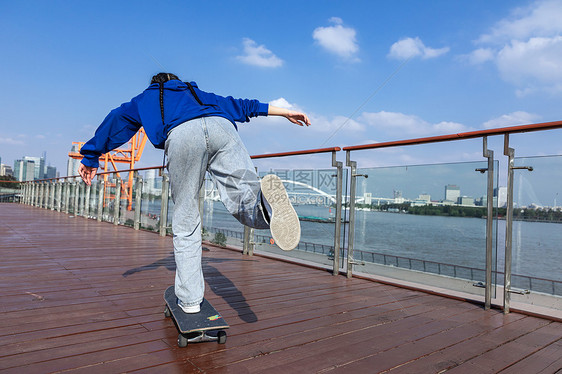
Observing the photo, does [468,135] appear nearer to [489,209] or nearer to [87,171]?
[489,209]

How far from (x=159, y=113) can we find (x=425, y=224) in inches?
86.5

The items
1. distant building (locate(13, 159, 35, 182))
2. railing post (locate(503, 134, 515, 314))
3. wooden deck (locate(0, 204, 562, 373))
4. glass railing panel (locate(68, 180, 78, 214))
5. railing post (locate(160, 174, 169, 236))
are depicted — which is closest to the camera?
wooden deck (locate(0, 204, 562, 373))

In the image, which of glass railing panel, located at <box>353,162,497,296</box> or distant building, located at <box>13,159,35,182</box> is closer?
glass railing panel, located at <box>353,162,497,296</box>

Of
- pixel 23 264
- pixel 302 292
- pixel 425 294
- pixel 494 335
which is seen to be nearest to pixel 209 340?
pixel 302 292

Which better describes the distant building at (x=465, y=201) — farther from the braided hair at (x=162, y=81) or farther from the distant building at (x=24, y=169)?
the distant building at (x=24, y=169)

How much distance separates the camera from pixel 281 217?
1434mm

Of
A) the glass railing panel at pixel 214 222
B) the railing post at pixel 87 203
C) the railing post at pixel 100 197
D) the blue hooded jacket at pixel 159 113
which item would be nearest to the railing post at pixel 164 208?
the glass railing panel at pixel 214 222

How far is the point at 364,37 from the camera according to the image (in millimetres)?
8688

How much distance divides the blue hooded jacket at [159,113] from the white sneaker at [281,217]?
1.12 ft

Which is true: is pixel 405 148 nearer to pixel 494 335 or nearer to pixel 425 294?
pixel 425 294

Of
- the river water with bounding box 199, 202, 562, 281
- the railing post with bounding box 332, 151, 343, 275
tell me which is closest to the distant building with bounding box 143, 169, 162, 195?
the river water with bounding box 199, 202, 562, 281

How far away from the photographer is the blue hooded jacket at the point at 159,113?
1.44 m

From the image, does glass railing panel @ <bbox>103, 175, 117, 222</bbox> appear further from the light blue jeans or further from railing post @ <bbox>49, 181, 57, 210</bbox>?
the light blue jeans

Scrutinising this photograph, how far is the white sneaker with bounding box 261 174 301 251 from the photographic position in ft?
4.57
